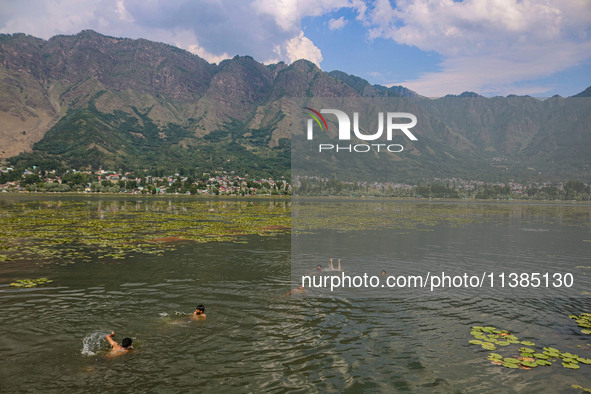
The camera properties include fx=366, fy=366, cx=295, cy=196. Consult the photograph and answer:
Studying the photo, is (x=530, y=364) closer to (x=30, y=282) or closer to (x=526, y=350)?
(x=526, y=350)

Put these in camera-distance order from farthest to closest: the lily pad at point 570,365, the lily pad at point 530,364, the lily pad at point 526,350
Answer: the lily pad at point 526,350 < the lily pad at point 530,364 < the lily pad at point 570,365

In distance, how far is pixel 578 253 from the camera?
138 feet

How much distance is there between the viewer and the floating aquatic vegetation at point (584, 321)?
17703 millimetres

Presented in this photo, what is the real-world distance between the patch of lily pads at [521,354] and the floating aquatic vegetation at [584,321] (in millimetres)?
3755

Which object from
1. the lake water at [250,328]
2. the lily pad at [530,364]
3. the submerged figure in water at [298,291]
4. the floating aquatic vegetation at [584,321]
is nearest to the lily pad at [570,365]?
the lake water at [250,328]

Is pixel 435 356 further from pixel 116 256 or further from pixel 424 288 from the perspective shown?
pixel 116 256

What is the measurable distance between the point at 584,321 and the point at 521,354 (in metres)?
6.94

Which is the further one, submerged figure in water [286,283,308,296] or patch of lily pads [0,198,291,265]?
patch of lily pads [0,198,291,265]

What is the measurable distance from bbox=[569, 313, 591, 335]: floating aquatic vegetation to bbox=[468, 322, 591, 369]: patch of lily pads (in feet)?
12.3

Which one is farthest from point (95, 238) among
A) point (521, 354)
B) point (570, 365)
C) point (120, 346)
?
point (570, 365)

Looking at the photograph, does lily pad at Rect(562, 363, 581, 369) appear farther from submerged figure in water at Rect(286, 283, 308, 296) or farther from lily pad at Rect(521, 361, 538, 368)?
submerged figure in water at Rect(286, 283, 308, 296)

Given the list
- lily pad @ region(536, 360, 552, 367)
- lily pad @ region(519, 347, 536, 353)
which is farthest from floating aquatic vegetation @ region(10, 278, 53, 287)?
lily pad @ region(536, 360, 552, 367)

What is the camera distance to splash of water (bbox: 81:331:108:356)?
47.9ft

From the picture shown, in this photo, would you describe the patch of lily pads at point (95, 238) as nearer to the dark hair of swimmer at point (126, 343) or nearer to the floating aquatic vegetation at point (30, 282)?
the floating aquatic vegetation at point (30, 282)
